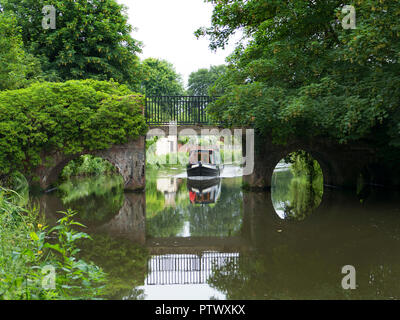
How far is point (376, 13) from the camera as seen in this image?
8812 millimetres

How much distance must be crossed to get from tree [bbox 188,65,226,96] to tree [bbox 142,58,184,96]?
7.31 m

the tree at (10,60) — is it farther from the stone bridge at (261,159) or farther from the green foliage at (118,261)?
the green foliage at (118,261)

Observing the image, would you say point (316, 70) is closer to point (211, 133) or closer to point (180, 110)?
point (211, 133)

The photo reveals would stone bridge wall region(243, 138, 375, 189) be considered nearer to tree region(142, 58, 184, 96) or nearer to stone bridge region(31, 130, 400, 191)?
stone bridge region(31, 130, 400, 191)

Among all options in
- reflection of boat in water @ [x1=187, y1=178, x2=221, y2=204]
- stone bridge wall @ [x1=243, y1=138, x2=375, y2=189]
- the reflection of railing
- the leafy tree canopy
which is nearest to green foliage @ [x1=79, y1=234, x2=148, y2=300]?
the reflection of railing

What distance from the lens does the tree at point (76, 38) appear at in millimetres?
19672

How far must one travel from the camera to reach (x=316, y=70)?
11.7 metres

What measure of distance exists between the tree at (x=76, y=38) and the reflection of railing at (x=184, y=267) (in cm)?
1494

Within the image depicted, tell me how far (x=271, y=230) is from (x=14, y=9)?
64.2 feet

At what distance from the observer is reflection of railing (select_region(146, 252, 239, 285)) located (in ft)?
18.6

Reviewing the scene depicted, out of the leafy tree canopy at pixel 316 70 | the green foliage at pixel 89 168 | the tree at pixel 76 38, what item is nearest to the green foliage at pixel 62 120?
the leafy tree canopy at pixel 316 70

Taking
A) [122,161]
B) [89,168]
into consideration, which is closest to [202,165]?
[89,168]
